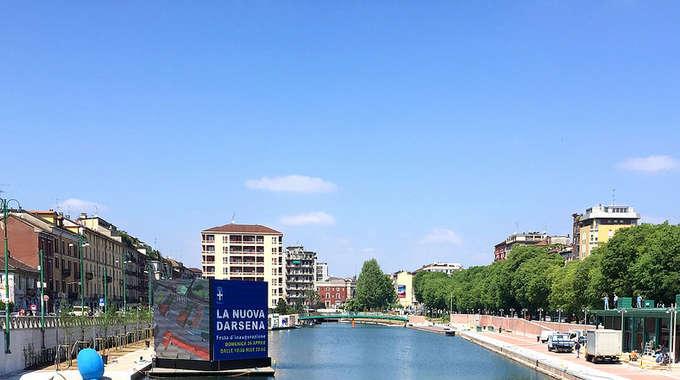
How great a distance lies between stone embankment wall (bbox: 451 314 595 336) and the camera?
10733 centimetres

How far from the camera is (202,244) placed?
197m

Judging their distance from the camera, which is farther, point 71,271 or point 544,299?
point 544,299

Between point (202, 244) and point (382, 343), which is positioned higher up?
point (202, 244)

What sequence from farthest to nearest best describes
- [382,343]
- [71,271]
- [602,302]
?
1. [382,343]
2. [71,271]
3. [602,302]

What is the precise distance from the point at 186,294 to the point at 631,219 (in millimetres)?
143184

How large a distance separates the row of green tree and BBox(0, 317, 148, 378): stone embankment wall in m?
57.5

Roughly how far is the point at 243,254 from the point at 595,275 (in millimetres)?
117888

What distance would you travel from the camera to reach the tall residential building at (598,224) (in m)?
170

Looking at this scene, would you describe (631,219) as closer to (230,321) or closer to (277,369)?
(277,369)

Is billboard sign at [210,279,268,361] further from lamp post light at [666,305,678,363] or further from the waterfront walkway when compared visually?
lamp post light at [666,305,678,363]

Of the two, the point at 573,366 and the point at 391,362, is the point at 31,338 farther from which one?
the point at 573,366

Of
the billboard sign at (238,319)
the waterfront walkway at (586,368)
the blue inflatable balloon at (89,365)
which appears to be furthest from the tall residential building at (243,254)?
the blue inflatable balloon at (89,365)

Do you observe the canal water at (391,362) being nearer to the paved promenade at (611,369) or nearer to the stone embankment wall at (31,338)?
the paved promenade at (611,369)

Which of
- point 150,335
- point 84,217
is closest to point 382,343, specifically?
point 150,335
